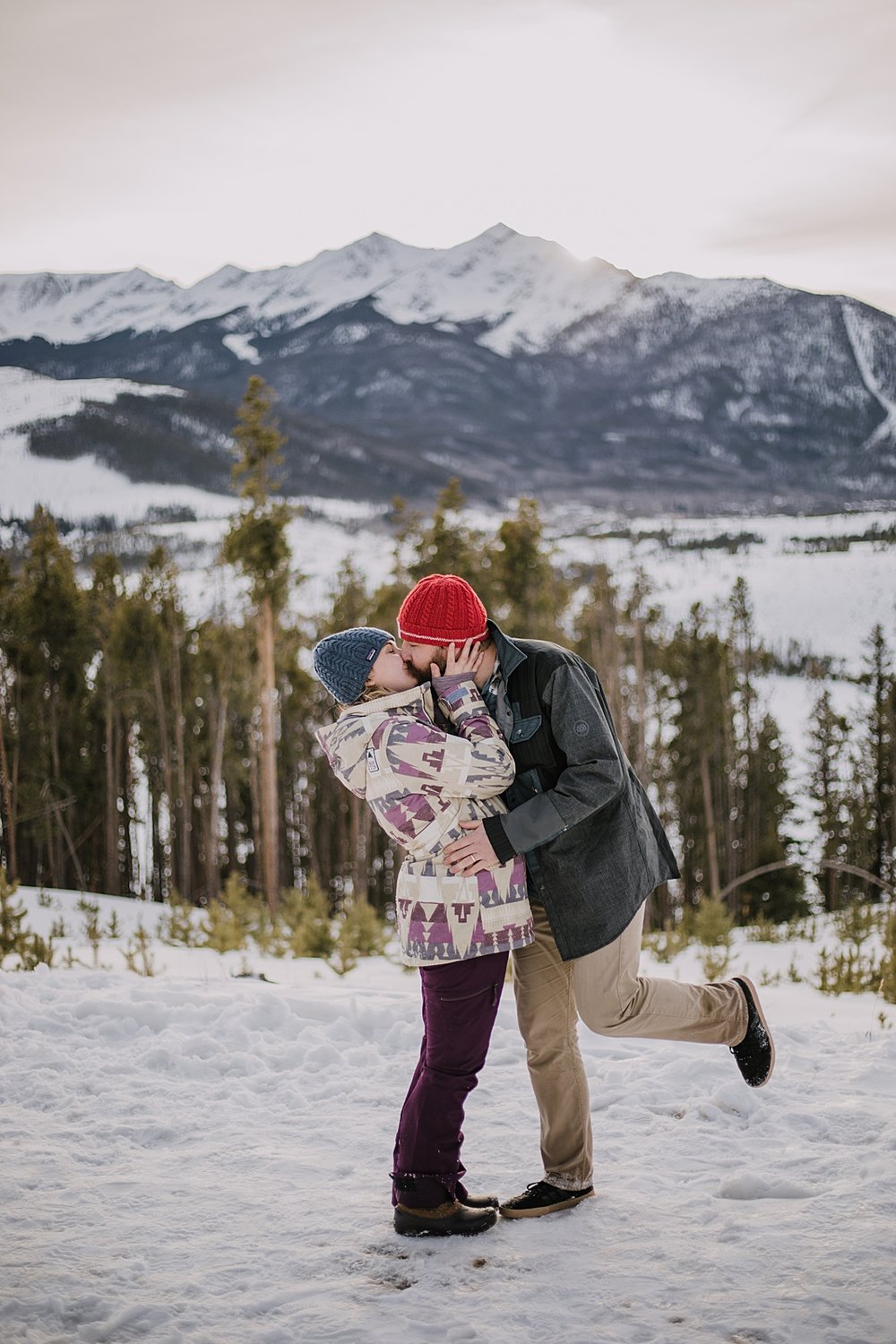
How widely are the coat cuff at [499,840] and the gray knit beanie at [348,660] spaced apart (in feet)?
1.69

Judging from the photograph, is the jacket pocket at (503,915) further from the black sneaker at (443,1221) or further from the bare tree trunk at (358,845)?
the bare tree trunk at (358,845)

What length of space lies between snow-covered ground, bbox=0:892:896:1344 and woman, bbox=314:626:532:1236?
19 centimetres

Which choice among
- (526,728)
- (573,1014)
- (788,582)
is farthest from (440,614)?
(788,582)

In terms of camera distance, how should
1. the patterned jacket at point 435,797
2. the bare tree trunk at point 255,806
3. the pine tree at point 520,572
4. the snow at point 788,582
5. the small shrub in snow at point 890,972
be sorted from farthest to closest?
the snow at point 788,582, the bare tree trunk at point 255,806, the pine tree at point 520,572, the small shrub in snow at point 890,972, the patterned jacket at point 435,797

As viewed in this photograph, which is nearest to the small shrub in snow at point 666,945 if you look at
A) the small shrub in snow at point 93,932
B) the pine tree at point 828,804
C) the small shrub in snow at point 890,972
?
the small shrub in snow at point 890,972

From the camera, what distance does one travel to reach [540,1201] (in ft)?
10.1

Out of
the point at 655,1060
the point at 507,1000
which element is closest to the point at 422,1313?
the point at 655,1060

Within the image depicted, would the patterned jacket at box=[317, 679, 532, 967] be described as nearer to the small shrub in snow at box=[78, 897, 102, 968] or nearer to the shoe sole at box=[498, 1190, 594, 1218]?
the shoe sole at box=[498, 1190, 594, 1218]

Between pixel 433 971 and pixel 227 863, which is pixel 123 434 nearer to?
pixel 227 863

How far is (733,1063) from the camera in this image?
4.21 m

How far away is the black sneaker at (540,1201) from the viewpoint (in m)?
3.05

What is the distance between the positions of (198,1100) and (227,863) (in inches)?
1216

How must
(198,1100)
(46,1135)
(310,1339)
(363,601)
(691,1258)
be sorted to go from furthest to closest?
(363,601)
(198,1100)
(46,1135)
(691,1258)
(310,1339)

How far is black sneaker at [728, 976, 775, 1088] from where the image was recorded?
131 inches
